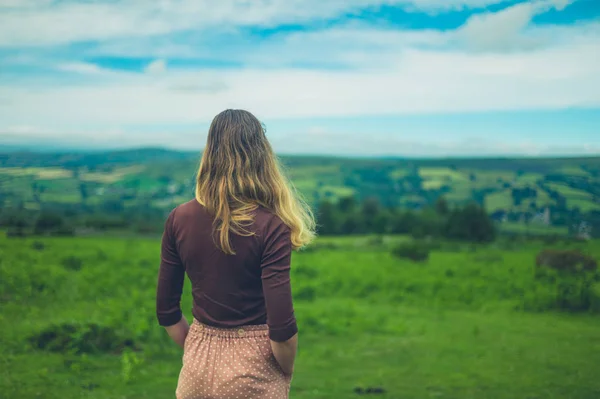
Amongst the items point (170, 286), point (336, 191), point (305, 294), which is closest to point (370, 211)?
point (336, 191)

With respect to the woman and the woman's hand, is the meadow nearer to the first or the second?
the woman's hand

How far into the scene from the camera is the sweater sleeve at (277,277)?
3.11 meters

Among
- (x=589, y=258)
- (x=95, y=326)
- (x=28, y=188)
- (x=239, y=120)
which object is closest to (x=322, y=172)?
(x=28, y=188)

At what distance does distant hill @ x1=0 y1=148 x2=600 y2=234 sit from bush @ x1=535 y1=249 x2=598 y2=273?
28.7ft

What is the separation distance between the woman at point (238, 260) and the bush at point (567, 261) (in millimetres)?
15796

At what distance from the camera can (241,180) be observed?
3244 mm

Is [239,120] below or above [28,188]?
above

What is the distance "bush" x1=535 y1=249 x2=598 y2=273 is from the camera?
661 inches

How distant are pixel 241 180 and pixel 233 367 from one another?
110cm

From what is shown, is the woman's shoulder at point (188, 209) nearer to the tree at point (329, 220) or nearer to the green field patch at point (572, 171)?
the green field patch at point (572, 171)

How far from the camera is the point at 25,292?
46.4ft

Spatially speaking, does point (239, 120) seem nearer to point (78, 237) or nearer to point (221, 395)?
point (221, 395)

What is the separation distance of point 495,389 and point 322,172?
243ft

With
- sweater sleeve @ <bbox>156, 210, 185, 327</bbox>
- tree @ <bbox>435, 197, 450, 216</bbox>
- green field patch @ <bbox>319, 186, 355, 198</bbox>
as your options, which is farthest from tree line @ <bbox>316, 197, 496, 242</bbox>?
sweater sleeve @ <bbox>156, 210, 185, 327</bbox>
